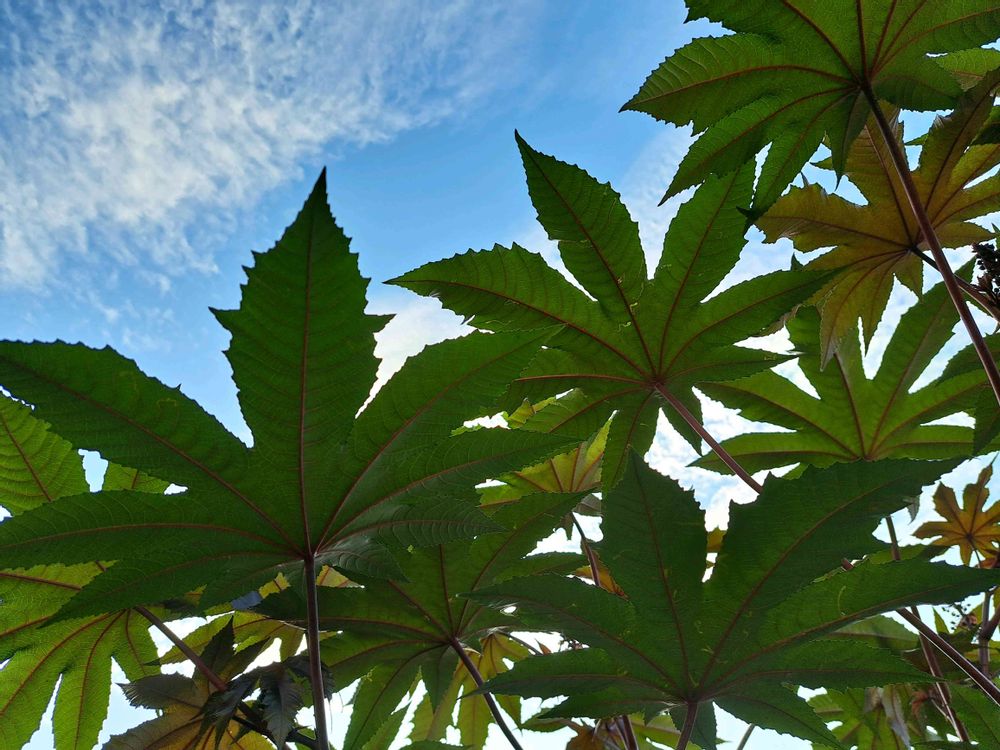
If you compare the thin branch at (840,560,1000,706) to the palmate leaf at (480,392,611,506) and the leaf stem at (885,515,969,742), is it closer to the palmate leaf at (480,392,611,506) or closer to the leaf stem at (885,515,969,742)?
the leaf stem at (885,515,969,742)

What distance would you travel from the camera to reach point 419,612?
7.93 feet

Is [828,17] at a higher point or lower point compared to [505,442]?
higher

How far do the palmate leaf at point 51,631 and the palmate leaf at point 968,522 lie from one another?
4061 mm

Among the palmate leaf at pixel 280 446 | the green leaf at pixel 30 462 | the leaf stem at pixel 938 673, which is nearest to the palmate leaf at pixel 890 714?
the leaf stem at pixel 938 673

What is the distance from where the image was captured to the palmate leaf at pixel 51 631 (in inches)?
89.1

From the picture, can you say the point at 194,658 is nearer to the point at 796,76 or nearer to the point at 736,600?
the point at 736,600

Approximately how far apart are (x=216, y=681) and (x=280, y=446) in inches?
35.1

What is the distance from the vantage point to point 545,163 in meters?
2.37

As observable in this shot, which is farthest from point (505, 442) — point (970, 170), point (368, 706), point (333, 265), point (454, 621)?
point (970, 170)

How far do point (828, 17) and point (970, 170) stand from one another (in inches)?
33.8

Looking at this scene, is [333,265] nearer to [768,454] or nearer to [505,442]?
[505,442]

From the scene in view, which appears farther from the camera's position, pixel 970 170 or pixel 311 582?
pixel 970 170

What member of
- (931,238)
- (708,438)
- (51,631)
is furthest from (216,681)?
(931,238)

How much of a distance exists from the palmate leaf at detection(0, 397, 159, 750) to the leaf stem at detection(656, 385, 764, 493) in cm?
175
